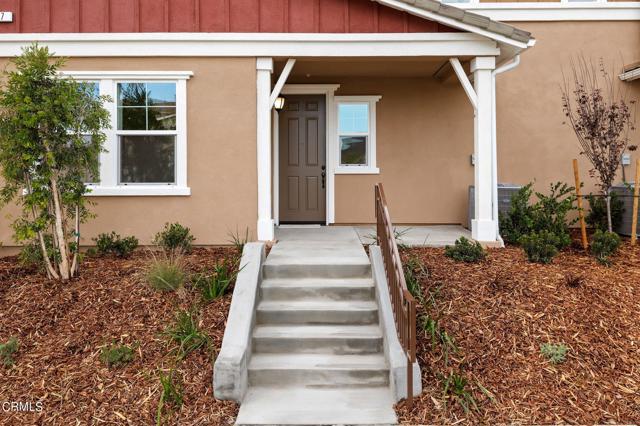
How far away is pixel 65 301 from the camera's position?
15.6ft

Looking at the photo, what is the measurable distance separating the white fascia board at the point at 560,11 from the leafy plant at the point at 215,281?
21.8ft

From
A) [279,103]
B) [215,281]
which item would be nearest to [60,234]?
[215,281]

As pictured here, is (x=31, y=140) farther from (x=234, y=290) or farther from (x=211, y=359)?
(x=211, y=359)

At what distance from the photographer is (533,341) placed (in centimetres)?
420

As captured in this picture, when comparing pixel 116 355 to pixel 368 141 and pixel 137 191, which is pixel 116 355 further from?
pixel 368 141

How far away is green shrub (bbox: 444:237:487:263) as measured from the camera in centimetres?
565

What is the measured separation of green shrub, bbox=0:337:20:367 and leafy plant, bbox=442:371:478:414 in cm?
365

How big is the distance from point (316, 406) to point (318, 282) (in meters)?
1.58

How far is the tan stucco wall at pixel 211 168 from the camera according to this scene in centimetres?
649

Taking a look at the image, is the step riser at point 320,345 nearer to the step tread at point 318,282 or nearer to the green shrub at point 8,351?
the step tread at point 318,282

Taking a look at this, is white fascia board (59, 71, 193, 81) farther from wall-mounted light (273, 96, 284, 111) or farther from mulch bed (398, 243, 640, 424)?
mulch bed (398, 243, 640, 424)

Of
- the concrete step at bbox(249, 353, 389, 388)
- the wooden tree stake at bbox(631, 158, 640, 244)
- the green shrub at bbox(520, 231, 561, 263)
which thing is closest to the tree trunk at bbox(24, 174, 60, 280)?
the concrete step at bbox(249, 353, 389, 388)

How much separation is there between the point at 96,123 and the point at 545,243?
5604mm

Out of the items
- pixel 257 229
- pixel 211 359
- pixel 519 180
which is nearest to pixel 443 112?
pixel 519 180
